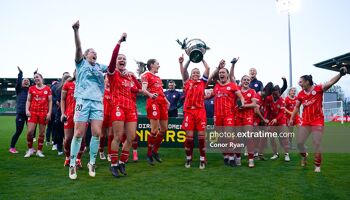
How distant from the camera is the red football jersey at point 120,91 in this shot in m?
6.46

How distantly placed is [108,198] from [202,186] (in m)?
1.68

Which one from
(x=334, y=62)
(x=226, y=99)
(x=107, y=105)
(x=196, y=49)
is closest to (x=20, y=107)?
(x=107, y=105)

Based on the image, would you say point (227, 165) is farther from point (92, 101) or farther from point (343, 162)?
point (92, 101)

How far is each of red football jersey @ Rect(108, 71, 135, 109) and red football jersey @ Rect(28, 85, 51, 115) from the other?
145 inches

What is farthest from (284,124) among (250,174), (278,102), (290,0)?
(290,0)

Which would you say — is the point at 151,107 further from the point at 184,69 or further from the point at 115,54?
the point at 115,54

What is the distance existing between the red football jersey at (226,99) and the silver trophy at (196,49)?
3.38 feet

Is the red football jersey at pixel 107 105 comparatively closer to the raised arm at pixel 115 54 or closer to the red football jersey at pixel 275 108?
the raised arm at pixel 115 54

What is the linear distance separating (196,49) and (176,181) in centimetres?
322

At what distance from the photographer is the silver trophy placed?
7664 mm

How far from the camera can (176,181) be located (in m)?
6.00

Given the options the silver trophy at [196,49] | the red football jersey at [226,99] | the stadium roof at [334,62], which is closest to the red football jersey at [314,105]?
the red football jersey at [226,99]

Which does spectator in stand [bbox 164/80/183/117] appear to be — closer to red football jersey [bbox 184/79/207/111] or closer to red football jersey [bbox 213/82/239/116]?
red football jersey [bbox 213/82/239/116]

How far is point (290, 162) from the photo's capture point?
28.7 feet
